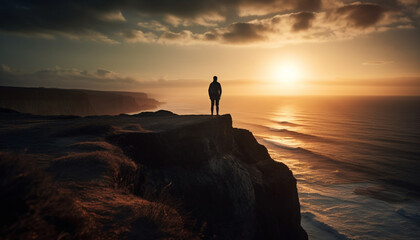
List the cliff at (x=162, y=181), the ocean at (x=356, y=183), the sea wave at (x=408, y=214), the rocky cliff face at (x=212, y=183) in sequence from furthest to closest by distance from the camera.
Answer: the sea wave at (x=408, y=214) < the ocean at (x=356, y=183) < the rocky cliff face at (x=212, y=183) < the cliff at (x=162, y=181)

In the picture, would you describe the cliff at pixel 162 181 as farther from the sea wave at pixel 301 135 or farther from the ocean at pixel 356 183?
the sea wave at pixel 301 135

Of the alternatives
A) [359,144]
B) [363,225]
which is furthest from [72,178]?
[359,144]

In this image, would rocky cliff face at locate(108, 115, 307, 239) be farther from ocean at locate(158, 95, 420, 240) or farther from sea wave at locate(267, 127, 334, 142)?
sea wave at locate(267, 127, 334, 142)

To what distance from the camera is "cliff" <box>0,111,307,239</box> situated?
4.35 metres

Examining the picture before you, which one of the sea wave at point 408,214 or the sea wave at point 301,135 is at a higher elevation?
the sea wave at point 301,135

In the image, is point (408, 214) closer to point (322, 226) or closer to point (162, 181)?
point (322, 226)

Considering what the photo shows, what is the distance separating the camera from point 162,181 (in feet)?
30.2

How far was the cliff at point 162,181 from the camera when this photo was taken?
171 inches

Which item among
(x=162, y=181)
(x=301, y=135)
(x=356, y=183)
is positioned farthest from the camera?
(x=301, y=135)

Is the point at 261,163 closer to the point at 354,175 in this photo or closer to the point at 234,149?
the point at 234,149

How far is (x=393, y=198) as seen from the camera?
23953 mm

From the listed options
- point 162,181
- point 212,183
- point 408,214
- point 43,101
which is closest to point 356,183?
point 408,214

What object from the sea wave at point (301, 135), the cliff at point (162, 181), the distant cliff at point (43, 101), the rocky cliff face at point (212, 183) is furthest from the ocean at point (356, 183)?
the distant cliff at point (43, 101)

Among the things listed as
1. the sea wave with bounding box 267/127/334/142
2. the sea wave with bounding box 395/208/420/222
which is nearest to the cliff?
the sea wave with bounding box 395/208/420/222
